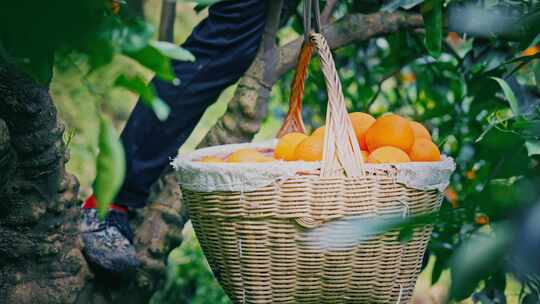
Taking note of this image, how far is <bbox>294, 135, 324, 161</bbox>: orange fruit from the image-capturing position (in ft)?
3.76

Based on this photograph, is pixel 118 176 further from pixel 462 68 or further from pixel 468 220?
pixel 462 68

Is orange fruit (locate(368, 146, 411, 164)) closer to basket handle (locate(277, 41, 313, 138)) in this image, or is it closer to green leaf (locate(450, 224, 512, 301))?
basket handle (locate(277, 41, 313, 138))

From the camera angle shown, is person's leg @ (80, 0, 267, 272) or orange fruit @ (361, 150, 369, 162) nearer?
orange fruit @ (361, 150, 369, 162)

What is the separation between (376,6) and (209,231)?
0.88m

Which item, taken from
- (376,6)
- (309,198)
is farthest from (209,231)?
(376,6)

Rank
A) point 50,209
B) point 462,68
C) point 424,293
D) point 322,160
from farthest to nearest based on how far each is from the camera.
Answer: point 424,293 < point 462,68 < point 50,209 < point 322,160

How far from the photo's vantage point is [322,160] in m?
1.10

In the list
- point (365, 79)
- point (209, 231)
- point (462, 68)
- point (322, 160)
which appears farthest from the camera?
point (365, 79)

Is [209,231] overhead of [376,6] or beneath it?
beneath

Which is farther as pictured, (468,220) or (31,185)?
(31,185)

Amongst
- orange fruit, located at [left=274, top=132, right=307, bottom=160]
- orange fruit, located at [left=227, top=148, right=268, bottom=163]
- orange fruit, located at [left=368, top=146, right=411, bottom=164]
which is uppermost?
orange fruit, located at [left=368, top=146, right=411, bottom=164]

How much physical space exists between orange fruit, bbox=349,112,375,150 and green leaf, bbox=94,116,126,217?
2.76 ft

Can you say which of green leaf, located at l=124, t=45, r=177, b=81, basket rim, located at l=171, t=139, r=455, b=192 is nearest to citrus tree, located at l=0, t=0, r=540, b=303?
green leaf, located at l=124, t=45, r=177, b=81

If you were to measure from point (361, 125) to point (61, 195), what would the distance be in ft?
1.80
